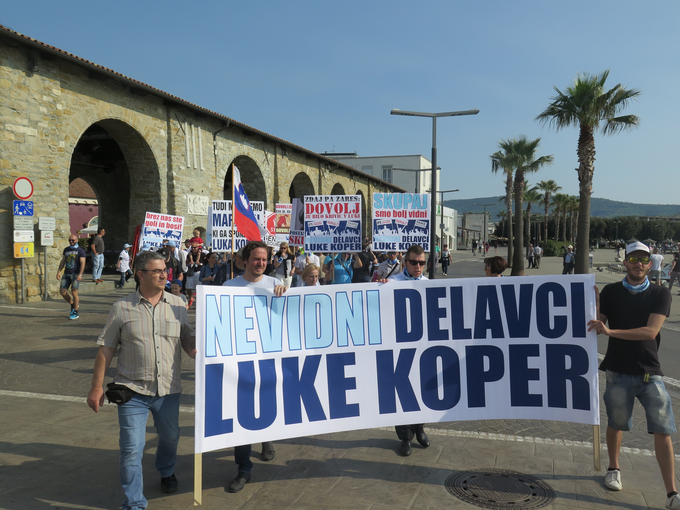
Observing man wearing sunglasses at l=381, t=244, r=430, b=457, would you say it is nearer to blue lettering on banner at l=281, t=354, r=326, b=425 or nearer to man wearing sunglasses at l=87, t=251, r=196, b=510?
blue lettering on banner at l=281, t=354, r=326, b=425

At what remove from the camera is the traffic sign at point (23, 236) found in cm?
1318

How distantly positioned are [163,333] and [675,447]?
4318 millimetres

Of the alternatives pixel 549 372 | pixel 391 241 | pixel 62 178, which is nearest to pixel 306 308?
pixel 549 372

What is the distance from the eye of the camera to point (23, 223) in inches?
Result: 528

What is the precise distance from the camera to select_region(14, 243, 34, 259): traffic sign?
43.4ft

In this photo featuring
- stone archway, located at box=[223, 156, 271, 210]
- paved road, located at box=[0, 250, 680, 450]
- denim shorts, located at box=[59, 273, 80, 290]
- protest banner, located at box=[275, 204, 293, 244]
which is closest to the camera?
paved road, located at box=[0, 250, 680, 450]

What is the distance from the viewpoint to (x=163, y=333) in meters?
3.35

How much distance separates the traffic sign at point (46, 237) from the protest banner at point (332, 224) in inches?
311

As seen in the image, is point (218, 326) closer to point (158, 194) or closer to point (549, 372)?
point (549, 372)

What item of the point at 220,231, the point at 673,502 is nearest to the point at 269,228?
the point at 220,231

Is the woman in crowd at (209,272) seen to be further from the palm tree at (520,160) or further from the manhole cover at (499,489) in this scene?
the palm tree at (520,160)

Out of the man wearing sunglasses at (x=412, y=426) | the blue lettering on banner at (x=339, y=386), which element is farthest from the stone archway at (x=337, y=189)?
the blue lettering on banner at (x=339, y=386)

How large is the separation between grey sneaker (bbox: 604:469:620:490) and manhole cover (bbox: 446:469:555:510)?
403 mm

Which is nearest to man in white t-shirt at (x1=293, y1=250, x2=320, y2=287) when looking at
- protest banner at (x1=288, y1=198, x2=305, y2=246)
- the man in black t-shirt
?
protest banner at (x1=288, y1=198, x2=305, y2=246)
